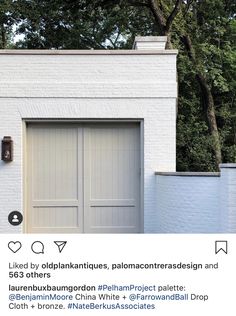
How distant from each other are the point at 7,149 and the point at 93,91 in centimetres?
181

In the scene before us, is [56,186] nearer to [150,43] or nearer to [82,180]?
[82,180]

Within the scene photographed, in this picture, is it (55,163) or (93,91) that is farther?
(55,163)

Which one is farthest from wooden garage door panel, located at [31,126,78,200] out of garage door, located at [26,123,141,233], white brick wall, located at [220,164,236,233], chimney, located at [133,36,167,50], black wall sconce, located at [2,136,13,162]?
white brick wall, located at [220,164,236,233]

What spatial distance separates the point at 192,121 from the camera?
20453mm

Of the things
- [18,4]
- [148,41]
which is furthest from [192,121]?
[148,41]

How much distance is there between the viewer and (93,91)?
886 centimetres

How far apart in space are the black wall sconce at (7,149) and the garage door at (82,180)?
379 millimetres

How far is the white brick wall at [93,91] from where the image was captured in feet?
29.0
